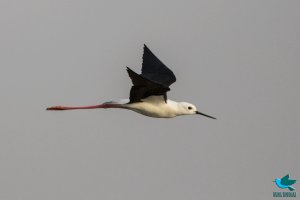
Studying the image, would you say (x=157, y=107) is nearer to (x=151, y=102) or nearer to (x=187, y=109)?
(x=151, y=102)

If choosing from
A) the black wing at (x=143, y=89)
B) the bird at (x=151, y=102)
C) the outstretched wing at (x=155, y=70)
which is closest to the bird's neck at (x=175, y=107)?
the bird at (x=151, y=102)

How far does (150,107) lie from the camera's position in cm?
2066

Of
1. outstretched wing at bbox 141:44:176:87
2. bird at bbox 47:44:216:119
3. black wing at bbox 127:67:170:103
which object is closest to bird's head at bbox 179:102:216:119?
bird at bbox 47:44:216:119

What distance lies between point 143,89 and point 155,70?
2.73 metres

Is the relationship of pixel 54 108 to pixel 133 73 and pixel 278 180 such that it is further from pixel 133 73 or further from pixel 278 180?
pixel 278 180

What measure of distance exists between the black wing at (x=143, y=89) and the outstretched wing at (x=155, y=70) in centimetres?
147

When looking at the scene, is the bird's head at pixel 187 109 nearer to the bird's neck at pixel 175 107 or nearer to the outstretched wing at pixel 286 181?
the bird's neck at pixel 175 107

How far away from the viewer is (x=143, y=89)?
2016 centimetres

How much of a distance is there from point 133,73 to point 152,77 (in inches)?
132

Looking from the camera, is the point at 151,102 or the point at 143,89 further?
the point at 151,102

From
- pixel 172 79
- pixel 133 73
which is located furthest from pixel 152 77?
pixel 133 73

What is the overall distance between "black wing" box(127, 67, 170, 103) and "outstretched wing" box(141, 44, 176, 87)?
4.83 feet

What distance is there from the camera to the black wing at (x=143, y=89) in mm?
19723

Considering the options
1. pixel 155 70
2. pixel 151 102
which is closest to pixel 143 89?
pixel 151 102
